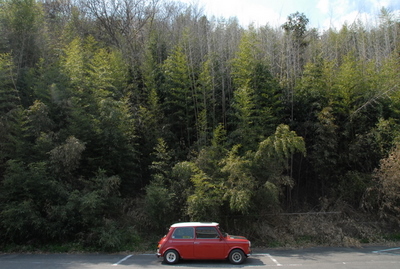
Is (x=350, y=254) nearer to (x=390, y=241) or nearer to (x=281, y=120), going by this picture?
(x=390, y=241)

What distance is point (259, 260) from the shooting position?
371 inches

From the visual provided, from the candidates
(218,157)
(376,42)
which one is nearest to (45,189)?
(218,157)

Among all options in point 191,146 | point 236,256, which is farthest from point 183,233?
point 191,146

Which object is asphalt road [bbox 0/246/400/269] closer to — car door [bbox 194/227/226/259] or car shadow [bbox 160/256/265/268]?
car shadow [bbox 160/256/265/268]

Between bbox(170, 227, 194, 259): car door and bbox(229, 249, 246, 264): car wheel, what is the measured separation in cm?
112

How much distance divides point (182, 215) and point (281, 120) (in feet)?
21.8

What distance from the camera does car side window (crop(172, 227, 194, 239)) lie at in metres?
8.94

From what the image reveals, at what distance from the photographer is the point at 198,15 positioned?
22172 mm

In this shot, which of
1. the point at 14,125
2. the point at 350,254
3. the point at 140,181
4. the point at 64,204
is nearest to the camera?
the point at 350,254

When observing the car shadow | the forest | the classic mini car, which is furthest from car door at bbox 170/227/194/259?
the forest

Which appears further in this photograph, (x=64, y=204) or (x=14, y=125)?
(x=14, y=125)

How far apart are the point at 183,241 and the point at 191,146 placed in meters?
6.13

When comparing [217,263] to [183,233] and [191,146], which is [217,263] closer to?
[183,233]

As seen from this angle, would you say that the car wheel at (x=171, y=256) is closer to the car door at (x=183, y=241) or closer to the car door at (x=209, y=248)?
the car door at (x=183, y=241)
